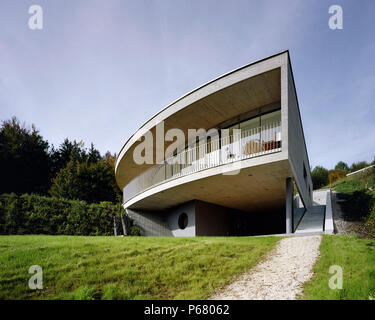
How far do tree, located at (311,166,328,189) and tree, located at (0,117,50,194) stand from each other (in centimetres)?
3779

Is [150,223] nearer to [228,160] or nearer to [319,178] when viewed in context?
[228,160]

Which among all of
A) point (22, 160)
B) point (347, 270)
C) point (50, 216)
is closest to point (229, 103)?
point (347, 270)

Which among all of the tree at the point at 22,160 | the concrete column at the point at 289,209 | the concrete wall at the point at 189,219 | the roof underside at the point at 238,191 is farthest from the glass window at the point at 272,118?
the tree at the point at 22,160

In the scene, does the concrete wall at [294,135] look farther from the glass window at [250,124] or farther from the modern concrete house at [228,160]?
the glass window at [250,124]

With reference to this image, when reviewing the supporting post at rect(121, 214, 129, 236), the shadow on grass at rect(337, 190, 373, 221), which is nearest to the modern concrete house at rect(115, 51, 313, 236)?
the supporting post at rect(121, 214, 129, 236)

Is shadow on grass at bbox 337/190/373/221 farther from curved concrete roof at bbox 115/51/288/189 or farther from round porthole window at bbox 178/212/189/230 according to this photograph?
round porthole window at bbox 178/212/189/230

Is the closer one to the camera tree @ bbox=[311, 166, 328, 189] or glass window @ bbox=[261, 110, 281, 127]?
glass window @ bbox=[261, 110, 281, 127]

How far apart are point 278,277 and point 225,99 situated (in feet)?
26.3

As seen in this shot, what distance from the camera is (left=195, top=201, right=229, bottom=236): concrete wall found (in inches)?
525

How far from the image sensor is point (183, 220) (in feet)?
47.8

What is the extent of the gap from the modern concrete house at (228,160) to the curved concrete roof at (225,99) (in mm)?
38

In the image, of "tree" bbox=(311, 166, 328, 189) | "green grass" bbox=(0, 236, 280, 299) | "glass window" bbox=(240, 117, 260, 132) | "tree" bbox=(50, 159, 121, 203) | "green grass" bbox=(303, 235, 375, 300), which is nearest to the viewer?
"green grass" bbox=(303, 235, 375, 300)

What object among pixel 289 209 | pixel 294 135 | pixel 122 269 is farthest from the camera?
pixel 294 135
